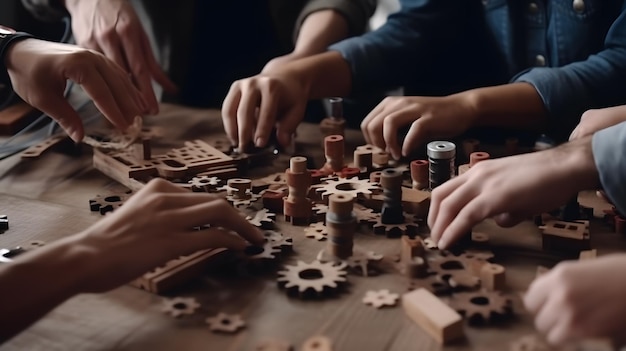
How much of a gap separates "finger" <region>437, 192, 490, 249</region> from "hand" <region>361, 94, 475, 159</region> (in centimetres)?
29

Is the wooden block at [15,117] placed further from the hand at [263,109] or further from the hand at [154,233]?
the hand at [154,233]

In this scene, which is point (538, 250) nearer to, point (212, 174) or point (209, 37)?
point (212, 174)

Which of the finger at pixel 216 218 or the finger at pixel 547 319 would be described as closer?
the finger at pixel 547 319

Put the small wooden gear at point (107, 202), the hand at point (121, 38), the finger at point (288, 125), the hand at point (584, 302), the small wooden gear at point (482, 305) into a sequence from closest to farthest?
the hand at point (584, 302), the small wooden gear at point (482, 305), the small wooden gear at point (107, 202), the finger at point (288, 125), the hand at point (121, 38)

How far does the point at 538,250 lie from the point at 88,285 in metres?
0.55

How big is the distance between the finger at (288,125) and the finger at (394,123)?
0.64ft

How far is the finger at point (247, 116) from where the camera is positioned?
1322mm

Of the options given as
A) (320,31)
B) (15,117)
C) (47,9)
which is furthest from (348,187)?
(47,9)

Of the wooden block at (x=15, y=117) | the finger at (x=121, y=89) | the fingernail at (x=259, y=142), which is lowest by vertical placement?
the wooden block at (x=15, y=117)

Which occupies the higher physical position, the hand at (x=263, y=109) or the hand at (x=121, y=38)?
the hand at (x=121, y=38)

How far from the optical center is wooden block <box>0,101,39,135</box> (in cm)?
153

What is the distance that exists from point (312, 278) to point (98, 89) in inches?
22.0

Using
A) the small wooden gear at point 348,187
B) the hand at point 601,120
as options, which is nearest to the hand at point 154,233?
the small wooden gear at point 348,187

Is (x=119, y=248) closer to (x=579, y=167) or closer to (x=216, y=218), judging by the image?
(x=216, y=218)
